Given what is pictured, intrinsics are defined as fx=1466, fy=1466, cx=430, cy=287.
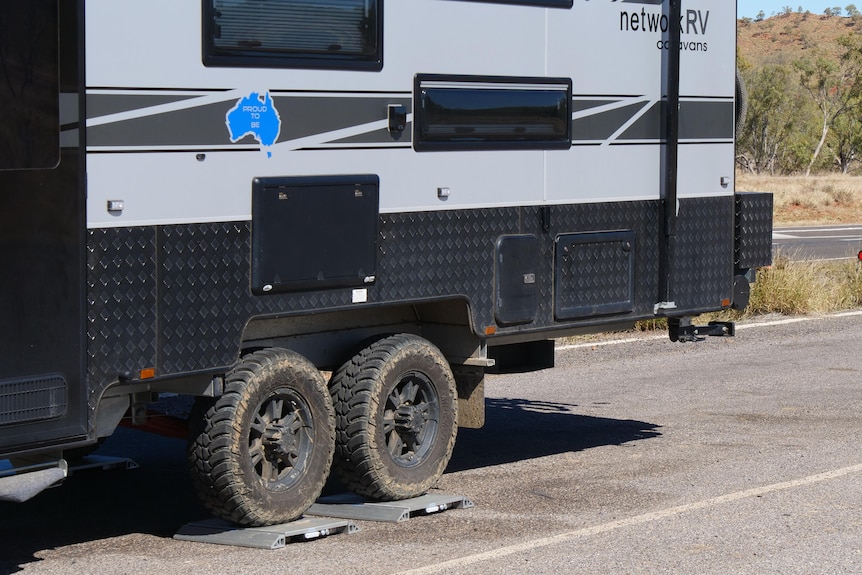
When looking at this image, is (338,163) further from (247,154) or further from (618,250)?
(618,250)

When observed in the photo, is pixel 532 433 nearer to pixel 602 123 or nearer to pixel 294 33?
pixel 602 123

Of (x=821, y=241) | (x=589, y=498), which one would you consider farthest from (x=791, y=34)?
(x=589, y=498)

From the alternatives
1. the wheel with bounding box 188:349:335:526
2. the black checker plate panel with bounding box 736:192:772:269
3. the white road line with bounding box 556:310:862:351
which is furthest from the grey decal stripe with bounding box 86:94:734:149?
the white road line with bounding box 556:310:862:351

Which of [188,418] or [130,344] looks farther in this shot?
[188,418]

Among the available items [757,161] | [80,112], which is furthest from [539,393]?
[757,161]

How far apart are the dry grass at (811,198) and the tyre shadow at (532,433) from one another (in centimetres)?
2767

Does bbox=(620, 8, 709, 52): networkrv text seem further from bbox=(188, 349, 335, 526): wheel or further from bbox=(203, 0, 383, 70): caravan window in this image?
bbox=(188, 349, 335, 526): wheel

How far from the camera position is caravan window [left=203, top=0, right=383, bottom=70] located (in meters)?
6.92

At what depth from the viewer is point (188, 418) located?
7297 mm

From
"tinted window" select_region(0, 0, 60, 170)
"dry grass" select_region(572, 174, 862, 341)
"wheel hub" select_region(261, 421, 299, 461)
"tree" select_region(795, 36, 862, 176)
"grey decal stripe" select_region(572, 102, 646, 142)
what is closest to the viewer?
"tinted window" select_region(0, 0, 60, 170)

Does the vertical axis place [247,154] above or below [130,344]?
above

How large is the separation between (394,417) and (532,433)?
2.50m

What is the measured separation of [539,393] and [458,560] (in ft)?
16.9

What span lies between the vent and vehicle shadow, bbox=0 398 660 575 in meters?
0.90
